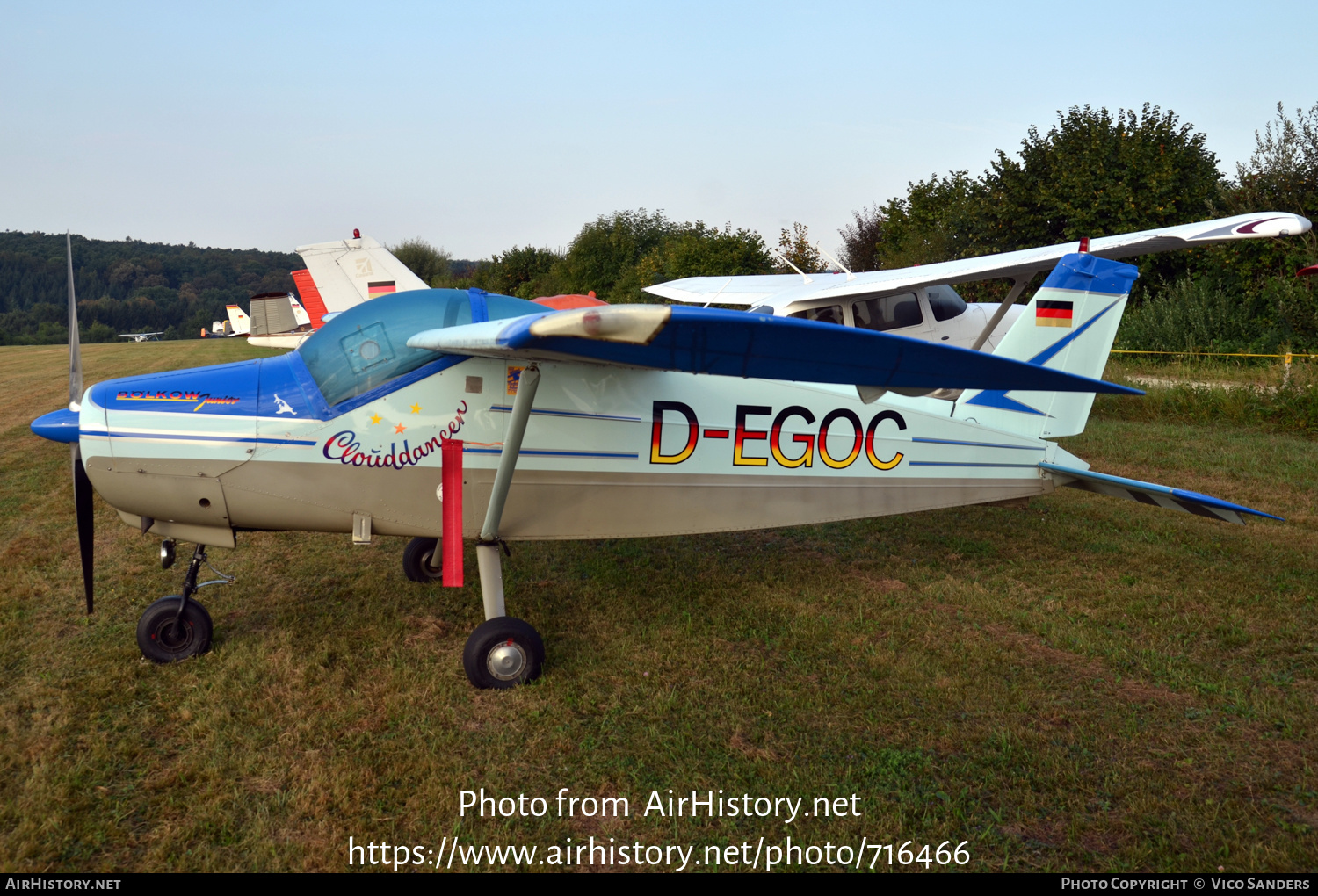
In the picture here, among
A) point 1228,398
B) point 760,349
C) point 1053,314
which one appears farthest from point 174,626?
point 1228,398

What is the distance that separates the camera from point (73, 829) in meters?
2.82

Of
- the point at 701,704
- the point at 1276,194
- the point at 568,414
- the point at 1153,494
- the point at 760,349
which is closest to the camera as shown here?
the point at 760,349

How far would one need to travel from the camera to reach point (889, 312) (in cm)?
1028

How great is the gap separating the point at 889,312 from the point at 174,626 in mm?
8887

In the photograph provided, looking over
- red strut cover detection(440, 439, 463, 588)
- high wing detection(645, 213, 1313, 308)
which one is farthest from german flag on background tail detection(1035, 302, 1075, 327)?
red strut cover detection(440, 439, 463, 588)

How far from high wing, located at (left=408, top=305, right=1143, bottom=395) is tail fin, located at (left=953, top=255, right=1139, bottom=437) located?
8.40 ft

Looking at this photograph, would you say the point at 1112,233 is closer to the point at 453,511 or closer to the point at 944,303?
the point at 944,303

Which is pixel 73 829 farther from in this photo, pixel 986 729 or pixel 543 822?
pixel 986 729

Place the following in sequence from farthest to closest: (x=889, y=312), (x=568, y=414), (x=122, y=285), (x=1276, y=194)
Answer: (x=122, y=285), (x=1276, y=194), (x=889, y=312), (x=568, y=414)

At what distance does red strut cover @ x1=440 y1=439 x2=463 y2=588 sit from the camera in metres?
3.88

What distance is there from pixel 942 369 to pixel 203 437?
3.60 metres

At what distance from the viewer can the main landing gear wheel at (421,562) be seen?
5523 millimetres

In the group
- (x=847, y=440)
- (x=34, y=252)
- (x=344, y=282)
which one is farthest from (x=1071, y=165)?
(x=34, y=252)
